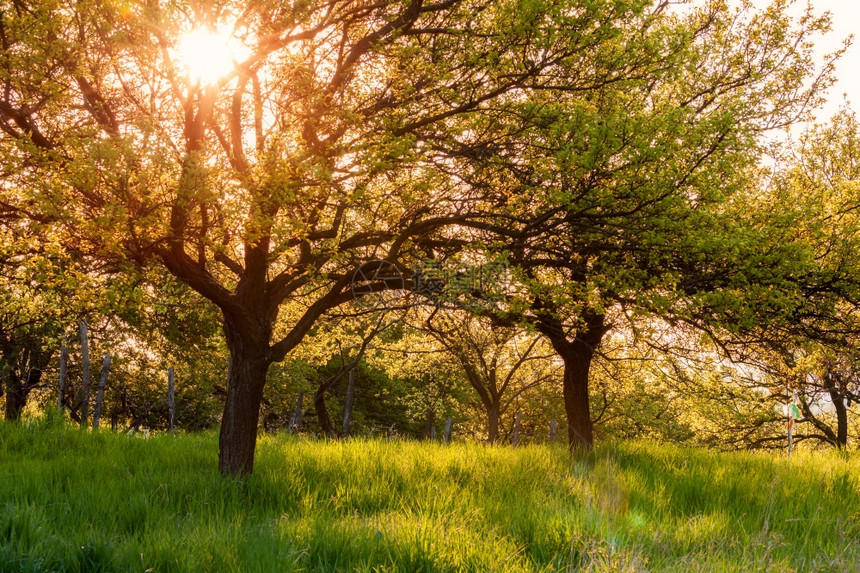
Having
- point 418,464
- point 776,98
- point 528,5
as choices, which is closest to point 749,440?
point 776,98

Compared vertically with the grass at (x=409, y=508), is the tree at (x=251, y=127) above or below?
above

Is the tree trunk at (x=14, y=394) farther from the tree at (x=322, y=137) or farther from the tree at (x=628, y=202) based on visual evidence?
the tree at (x=628, y=202)

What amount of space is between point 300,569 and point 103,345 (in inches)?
844

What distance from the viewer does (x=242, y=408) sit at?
30.0 feet

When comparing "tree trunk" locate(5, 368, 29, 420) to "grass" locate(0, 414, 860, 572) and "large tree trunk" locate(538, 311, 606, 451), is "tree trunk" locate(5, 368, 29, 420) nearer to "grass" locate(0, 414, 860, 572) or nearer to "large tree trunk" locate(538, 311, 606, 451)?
"grass" locate(0, 414, 860, 572)

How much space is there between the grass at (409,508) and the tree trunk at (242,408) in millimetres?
368

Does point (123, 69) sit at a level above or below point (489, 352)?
above

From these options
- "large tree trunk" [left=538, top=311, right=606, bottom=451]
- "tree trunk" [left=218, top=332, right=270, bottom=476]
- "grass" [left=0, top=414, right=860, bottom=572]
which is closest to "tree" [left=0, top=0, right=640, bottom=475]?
"tree trunk" [left=218, top=332, right=270, bottom=476]

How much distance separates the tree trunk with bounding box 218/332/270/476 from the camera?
8.96 m

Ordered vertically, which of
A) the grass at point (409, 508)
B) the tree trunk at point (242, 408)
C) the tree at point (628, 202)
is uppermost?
the tree at point (628, 202)

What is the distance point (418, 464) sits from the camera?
29.9ft

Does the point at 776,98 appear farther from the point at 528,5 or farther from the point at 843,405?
the point at 843,405

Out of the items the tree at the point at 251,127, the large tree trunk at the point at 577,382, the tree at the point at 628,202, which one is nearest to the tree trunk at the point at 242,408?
the tree at the point at 251,127

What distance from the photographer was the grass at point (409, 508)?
4926mm
